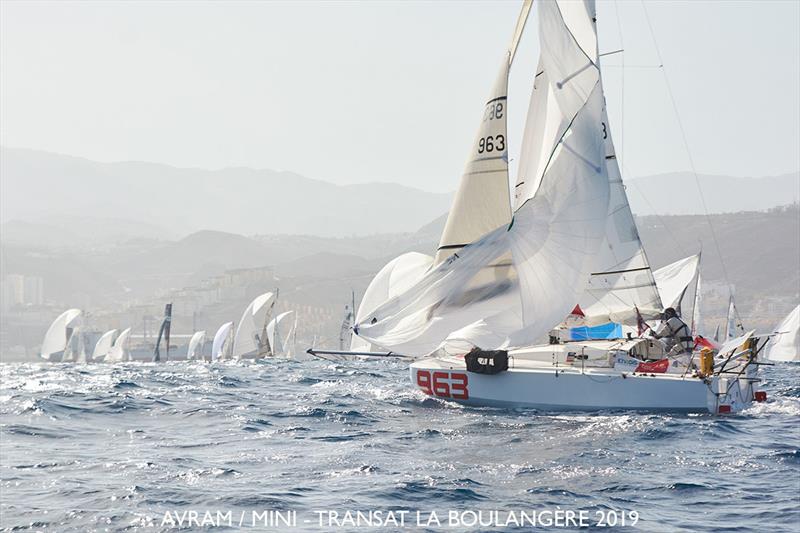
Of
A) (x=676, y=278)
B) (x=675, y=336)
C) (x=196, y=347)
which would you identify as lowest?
(x=196, y=347)

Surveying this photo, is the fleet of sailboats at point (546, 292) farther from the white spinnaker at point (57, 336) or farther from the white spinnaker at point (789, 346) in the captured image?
the white spinnaker at point (57, 336)

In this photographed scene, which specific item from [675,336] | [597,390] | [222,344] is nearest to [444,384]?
[597,390]

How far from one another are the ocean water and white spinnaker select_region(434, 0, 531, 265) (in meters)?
4.43

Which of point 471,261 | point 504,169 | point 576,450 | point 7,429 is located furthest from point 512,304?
point 7,429

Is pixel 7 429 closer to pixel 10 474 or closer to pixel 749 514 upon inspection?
pixel 10 474

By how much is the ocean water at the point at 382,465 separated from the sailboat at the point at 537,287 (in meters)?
0.76

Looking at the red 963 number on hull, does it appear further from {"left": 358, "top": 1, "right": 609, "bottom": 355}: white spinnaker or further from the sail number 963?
the sail number 963

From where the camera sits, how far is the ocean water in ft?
43.2

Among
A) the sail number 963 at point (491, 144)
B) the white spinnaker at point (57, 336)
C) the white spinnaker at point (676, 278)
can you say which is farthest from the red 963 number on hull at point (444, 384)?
the white spinnaker at point (57, 336)

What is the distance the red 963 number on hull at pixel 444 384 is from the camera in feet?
87.5

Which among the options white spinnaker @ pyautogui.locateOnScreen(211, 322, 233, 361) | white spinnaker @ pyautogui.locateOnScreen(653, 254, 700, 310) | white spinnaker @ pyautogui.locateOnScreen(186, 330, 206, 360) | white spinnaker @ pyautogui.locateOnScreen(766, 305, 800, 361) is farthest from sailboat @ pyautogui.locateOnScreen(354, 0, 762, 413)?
white spinnaker @ pyautogui.locateOnScreen(186, 330, 206, 360)

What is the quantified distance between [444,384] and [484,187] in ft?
17.2

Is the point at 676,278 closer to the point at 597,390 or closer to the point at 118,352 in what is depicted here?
the point at 597,390

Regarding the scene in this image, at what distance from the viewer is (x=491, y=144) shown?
27.8 meters
